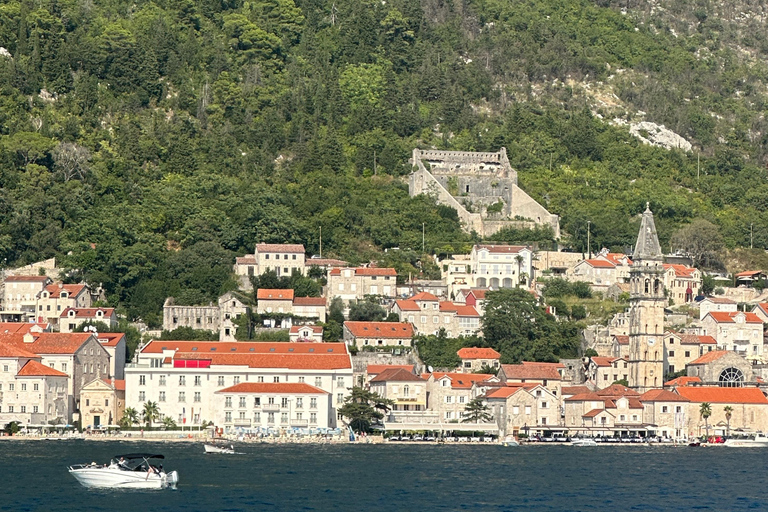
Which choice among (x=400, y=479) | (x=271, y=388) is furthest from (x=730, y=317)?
(x=400, y=479)

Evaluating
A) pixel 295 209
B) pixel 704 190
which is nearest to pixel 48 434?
pixel 295 209

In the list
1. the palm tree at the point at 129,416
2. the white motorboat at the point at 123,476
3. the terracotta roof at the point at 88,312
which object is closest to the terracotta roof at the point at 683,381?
the palm tree at the point at 129,416

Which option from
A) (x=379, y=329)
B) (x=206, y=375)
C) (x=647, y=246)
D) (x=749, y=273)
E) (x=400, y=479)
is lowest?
(x=400, y=479)

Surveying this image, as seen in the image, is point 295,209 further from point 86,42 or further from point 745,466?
point 745,466

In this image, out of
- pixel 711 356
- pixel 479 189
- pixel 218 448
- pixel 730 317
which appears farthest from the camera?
pixel 479 189

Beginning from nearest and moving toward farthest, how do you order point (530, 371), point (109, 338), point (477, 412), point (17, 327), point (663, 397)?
point (477, 412), point (663, 397), point (530, 371), point (109, 338), point (17, 327)

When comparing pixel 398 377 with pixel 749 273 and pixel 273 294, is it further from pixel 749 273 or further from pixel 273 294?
pixel 749 273

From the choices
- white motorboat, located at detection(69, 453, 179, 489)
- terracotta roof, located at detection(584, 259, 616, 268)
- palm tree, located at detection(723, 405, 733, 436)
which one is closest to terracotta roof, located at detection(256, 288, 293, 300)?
terracotta roof, located at detection(584, 259, 616, 268)
